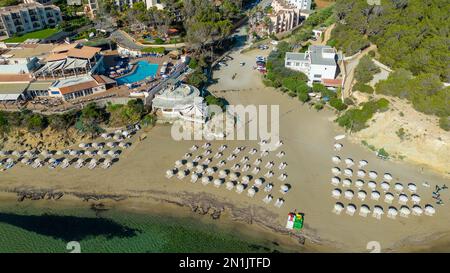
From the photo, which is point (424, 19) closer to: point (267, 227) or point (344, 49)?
point (344, 49)

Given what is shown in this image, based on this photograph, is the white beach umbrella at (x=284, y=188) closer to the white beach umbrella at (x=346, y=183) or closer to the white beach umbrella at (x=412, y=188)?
the white beach umbrella at (x=346, y=183)

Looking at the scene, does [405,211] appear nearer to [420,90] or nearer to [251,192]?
[251,192]

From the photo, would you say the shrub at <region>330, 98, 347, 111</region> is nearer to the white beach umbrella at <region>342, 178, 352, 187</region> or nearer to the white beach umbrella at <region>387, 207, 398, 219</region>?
the white beach umbrella at <region>342, 178, 352, 187</region>

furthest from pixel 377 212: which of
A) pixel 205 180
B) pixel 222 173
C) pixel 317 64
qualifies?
pixel 317 64

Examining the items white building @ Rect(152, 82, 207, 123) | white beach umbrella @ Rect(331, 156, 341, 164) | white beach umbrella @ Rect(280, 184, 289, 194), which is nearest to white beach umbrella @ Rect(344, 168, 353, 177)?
white beach umbrella @ Rect(331, 156, 341, 164)

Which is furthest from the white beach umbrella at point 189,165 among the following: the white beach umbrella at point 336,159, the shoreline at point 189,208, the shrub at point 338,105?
the shrub at point 338,105

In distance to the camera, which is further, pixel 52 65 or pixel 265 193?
pixel 52 65
